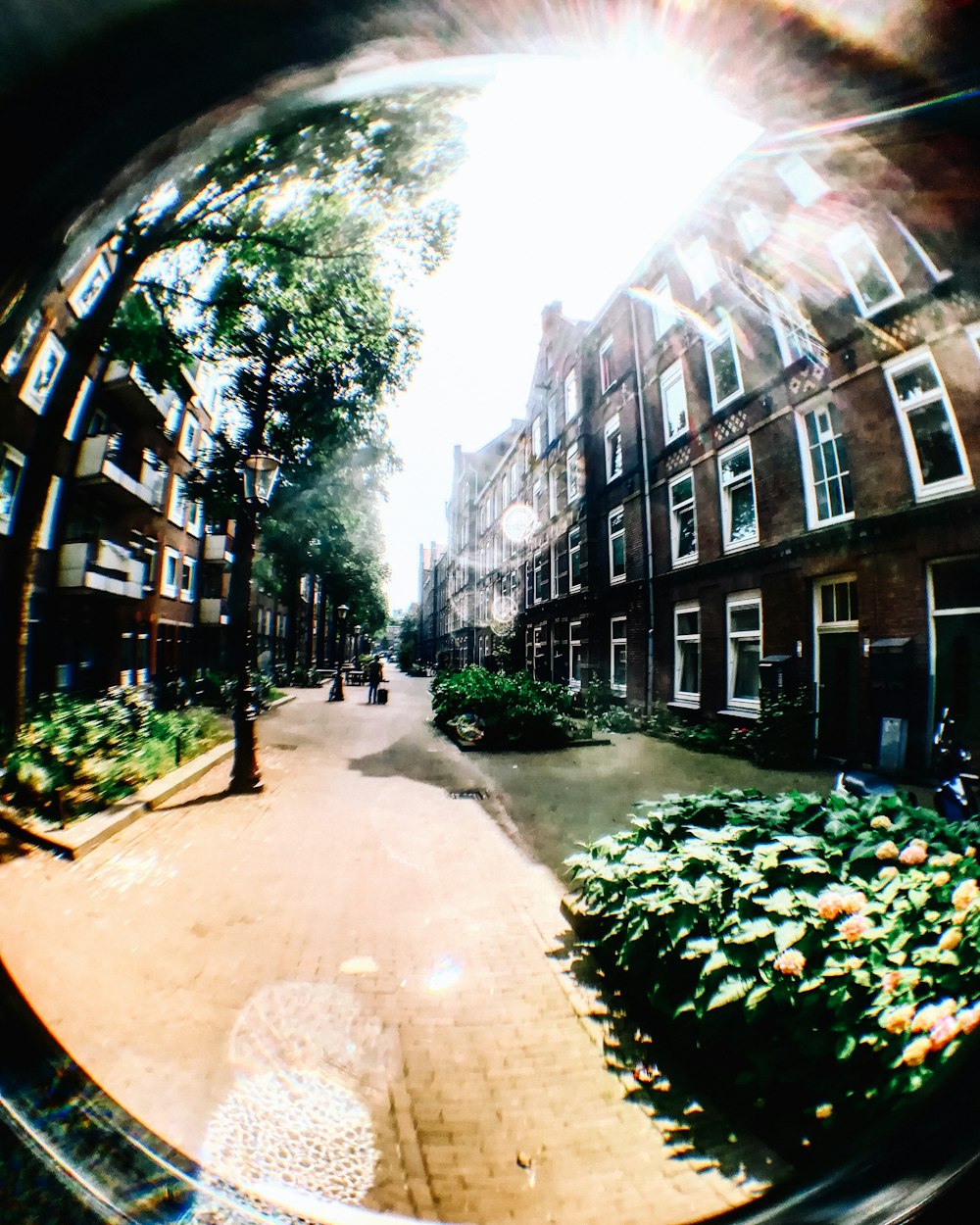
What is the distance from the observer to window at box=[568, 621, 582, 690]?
10.4ft

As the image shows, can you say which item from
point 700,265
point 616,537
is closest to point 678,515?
point 616,537

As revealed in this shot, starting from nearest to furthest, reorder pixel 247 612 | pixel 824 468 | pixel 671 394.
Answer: pixel 824 468 < pixel 671 394 < pixel 247 612

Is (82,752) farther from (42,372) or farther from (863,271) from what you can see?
(863,271)

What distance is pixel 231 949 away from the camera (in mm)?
1676

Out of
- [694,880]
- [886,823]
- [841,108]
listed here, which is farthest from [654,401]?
[694,880]

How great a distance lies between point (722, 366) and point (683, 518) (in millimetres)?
741

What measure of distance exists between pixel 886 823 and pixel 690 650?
1.13 meters

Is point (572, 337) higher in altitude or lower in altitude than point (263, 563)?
lower

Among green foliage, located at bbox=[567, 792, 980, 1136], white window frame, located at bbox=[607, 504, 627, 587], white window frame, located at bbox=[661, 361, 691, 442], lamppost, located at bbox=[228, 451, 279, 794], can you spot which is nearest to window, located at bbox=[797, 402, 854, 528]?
white window frame, located at bbox=[661, 361, 691, 442]

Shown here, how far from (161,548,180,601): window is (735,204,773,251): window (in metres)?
2.02

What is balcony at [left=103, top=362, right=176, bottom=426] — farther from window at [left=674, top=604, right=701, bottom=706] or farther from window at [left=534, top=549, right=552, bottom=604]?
window at [left=674, top=604, right=701, bottom=706]

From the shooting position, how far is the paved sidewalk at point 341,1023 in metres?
0.95

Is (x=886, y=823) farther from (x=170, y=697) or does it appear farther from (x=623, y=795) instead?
(x=170, y=697)

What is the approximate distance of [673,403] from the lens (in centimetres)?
260
